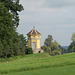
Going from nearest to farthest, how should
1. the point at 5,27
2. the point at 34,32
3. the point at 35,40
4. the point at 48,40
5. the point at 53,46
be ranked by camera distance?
the point at 5,27, the point at 35,40, the point at 34,32, the point at 53,46, the point at 48,40

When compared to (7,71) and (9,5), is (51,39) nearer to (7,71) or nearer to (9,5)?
(9,5)

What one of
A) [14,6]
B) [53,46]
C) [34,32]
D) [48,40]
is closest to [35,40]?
[34,32]

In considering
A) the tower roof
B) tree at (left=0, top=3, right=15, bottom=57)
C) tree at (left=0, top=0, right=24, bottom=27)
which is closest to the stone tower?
the tower roof

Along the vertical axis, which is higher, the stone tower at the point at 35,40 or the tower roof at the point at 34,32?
the tower roof at the point at 34,32

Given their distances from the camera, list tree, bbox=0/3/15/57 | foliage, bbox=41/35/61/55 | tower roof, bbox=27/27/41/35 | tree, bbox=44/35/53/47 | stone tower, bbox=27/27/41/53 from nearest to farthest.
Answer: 1. tree, bbox=0/3/15/57
2. stone tower, bbox=27/27/41/53
3. tower roof, bbox=27/27/41/35
4. foliage, bbox=41/35/61/55
5. tree, bbox=44/35/53/47

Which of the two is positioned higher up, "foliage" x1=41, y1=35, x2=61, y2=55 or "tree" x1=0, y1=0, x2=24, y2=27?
"tree" x1=0, y1=0, x2=24, y2=27

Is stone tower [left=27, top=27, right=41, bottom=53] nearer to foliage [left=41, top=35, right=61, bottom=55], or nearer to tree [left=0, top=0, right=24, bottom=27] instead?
tree [left=0, top=0, right=24, bottom=27]

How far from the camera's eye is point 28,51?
71750 millimetres

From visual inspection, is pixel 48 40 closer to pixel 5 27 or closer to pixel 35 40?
pixel 35 40

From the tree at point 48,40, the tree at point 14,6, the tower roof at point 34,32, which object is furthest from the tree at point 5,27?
the tree at point 48,40

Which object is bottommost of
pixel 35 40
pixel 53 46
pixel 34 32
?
pixel 53 46

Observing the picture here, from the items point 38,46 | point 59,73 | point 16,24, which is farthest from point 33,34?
point 59,73

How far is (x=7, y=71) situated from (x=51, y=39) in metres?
110

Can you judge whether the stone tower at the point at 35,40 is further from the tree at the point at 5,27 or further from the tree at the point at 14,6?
the tree at the point at 5,27
